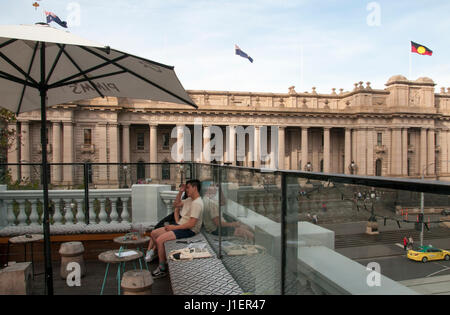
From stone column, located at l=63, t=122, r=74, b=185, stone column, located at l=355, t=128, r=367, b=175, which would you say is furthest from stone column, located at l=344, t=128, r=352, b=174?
stone column, located at l=63, t=122, r=74, b=185

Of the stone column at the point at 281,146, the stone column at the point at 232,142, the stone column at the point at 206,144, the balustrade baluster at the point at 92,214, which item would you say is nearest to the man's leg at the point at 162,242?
the balustrade baluster at the point at 92,214

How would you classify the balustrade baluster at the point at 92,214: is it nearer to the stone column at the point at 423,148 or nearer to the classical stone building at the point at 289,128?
the classical stone building at the point at 289,128

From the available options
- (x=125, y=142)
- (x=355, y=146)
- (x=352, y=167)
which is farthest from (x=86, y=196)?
(x=355, y=146)

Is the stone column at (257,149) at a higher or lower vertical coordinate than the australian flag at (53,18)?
lower

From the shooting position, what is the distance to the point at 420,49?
47375 millimetres

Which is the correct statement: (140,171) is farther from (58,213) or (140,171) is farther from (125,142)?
(125,142)

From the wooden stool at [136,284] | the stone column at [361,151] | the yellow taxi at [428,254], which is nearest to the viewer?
the yellow taxi at [428,254]

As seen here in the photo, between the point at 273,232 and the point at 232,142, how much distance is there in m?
49.2

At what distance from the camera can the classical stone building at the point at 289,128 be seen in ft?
153

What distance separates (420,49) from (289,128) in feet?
73.0

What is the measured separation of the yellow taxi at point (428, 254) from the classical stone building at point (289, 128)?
4846 cm

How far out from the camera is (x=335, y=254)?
1877 mm

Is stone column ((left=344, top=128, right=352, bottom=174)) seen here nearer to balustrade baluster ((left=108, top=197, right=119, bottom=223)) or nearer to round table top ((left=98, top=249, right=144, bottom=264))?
balustrade baluster ((left=108, top=197, right=119, bottom=223))
